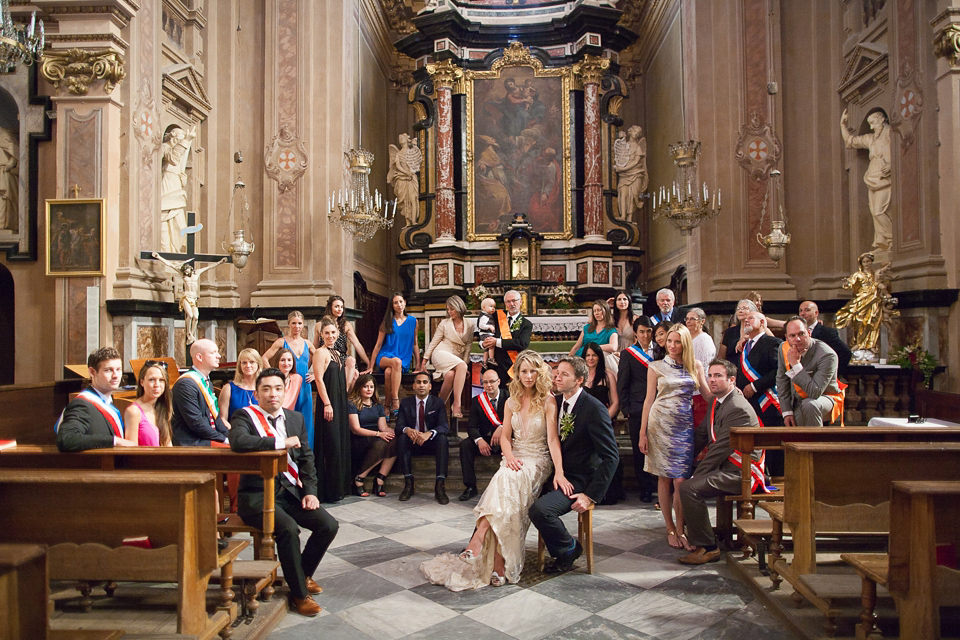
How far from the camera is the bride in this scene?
424cm

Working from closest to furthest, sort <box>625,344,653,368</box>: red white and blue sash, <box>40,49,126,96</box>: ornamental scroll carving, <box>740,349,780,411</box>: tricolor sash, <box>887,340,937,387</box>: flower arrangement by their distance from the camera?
<box>740,349,780,411</box>: tricolor sash, <box>625,344,653,368</box>: red white and blue sash, <box>887,340,937,387</box>: flower arrangement, <box>40,49,126,96</box>: ornamental scroll carving

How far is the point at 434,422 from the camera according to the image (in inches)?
267

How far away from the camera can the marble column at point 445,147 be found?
45.5 feet

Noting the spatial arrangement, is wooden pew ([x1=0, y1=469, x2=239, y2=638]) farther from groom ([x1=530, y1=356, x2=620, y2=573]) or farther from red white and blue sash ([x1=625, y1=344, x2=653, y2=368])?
red white and blue sash ([x1=625, y1=344, x2=653, y2=368])

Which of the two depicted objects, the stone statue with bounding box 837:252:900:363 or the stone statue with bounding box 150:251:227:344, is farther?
the stone statue with bounding box 150:251:227:344

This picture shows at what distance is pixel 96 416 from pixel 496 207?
434 inches

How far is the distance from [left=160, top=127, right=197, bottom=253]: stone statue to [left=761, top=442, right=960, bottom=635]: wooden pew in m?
8.09

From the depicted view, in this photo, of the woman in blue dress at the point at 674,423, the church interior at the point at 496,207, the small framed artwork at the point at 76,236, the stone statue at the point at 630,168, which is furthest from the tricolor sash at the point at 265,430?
the stone statue at the point at 630,168

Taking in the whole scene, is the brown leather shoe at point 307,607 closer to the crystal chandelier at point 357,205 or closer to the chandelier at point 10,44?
the chandelier at point 10,44

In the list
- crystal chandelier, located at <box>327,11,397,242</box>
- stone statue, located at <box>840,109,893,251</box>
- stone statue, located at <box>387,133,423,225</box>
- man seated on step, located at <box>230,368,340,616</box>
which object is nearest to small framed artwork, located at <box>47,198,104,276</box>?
crystal chandelier, located at <box>327,11,397,242</box>

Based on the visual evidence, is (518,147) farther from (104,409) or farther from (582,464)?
(104,409)

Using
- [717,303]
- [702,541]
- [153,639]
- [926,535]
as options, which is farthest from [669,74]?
[153,639]

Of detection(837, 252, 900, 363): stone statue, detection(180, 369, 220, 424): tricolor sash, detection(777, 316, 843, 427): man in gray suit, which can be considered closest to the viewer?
detection(180, 369, 220, 424): tricolor sash

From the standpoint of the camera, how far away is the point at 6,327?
8.96 metres
